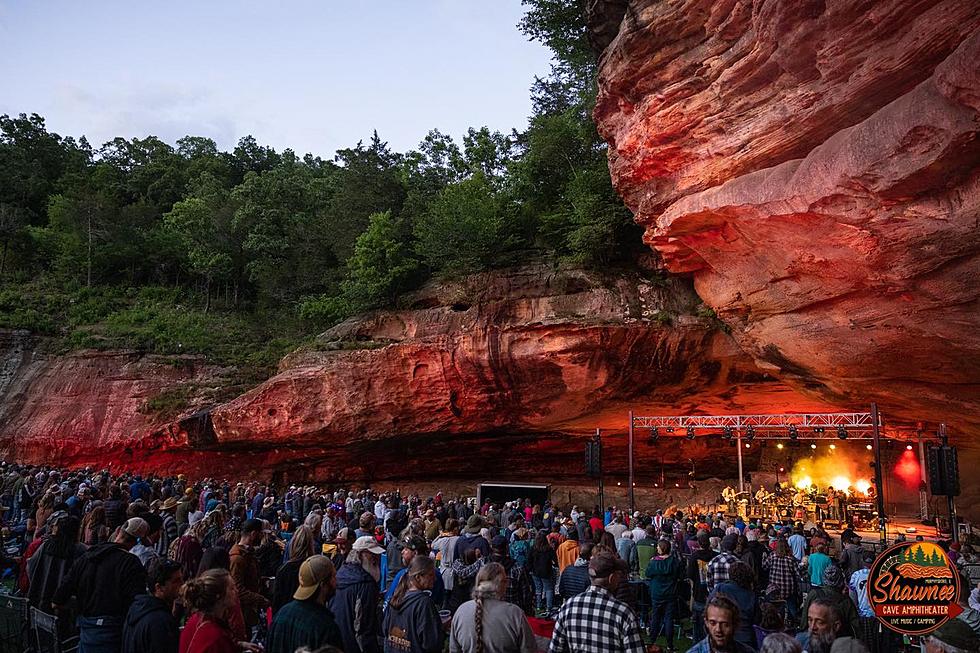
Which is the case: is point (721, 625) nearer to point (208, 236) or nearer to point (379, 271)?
point (379, 271)

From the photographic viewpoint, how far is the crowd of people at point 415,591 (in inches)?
135

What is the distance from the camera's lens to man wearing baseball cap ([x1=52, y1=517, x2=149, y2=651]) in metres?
4.31

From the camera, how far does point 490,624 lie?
350cm

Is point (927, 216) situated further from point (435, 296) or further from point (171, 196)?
point (171, 196)

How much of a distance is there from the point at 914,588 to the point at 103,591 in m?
5.26

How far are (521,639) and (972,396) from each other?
15571mm

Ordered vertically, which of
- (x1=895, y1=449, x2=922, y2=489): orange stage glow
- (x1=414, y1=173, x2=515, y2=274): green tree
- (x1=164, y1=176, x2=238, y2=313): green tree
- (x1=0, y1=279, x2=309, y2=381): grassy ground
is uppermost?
(x1=164, y1=176, x2=238, y2=313): green tree

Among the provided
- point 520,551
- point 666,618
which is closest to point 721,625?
point 666,618

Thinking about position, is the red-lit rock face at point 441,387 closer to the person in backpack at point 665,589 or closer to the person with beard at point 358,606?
the person in backpack at point 665,589

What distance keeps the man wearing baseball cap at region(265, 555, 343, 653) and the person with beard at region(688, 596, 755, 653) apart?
6.94 feet

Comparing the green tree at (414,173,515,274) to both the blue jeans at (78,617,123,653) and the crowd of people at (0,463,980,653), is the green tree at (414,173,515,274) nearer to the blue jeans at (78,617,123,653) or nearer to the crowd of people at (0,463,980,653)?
the crowd of people at (0,463,980,653)

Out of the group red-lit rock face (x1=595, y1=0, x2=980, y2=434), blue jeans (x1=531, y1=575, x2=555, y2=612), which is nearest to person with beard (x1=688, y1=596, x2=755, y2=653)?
blue jeans (x1=531, y1=575, x2=555, y2=612)

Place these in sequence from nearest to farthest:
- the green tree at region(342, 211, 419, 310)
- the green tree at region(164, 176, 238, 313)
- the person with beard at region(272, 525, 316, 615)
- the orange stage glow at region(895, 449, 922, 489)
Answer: the person with beard at region(272, 525, 316, 615)
the green tree at region(342, 211, 419, 310)
the orange stage glow at region(895, 449, 922, 489)
the green tree at region(164, 176, 238, 313)

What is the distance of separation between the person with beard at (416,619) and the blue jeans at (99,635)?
6.42ft
